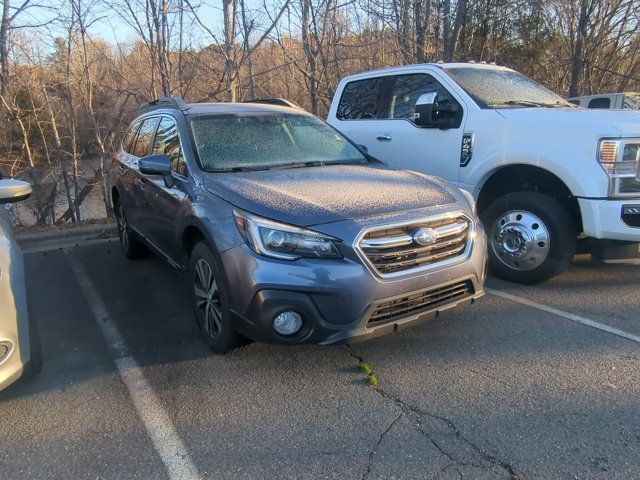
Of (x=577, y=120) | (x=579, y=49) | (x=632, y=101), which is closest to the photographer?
(x=577, y=120)

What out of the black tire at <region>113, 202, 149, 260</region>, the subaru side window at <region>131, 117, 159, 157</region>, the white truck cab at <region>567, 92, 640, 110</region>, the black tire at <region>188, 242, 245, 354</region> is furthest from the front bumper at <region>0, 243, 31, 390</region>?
the white truck cab at <region>567, 92, 640, 110</region>

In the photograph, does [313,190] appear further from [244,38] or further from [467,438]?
[244,38]

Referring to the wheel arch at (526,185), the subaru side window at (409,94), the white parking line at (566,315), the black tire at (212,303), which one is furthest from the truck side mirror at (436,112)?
the black tire at (212,303)

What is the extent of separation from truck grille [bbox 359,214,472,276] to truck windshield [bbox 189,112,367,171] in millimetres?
1324

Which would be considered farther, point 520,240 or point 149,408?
point 520,240

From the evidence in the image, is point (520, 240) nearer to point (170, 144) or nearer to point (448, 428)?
point (448, 428)

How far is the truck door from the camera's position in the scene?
5074mm

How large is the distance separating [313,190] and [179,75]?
9.87m

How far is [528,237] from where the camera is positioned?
14.6ft

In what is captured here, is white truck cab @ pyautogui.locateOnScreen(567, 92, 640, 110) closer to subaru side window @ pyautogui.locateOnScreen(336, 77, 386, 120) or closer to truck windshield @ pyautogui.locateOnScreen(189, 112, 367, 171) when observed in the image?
subaru side window @ pyautogui.locateOnScreen(336, 77, 386, 120)

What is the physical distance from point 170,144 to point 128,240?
1.95 meters

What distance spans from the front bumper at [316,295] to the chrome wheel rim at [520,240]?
1857 mm

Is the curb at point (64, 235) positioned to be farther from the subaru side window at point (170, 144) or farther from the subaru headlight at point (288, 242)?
the subaru headlight at point (288, 242)

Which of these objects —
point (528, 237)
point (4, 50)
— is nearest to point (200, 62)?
point (4, 50)
